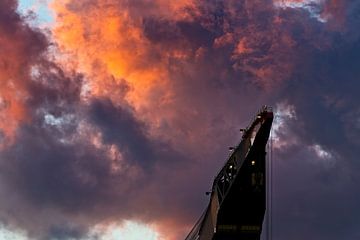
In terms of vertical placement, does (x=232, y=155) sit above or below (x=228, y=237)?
above

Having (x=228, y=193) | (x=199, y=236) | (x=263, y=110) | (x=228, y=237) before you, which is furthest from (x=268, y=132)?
A: (x=199, y=236)

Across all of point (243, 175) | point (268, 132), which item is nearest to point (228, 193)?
point (243, 175)

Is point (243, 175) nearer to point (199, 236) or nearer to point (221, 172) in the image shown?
point (221, 172)

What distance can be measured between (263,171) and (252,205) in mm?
4012

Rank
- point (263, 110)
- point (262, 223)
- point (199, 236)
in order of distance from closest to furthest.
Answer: point (263, 110) → point (262, 223) → point (199, 236)

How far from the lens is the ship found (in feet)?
233

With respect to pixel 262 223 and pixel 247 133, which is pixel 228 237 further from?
pixel 247 133

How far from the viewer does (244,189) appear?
7288cm

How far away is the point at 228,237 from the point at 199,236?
8.82m

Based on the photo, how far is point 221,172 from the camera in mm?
77562

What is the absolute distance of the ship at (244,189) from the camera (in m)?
71.1

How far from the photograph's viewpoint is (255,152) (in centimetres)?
7144

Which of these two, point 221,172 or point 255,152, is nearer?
point 255,152

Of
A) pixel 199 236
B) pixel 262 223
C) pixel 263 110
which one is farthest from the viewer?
A: pixel 199 236
